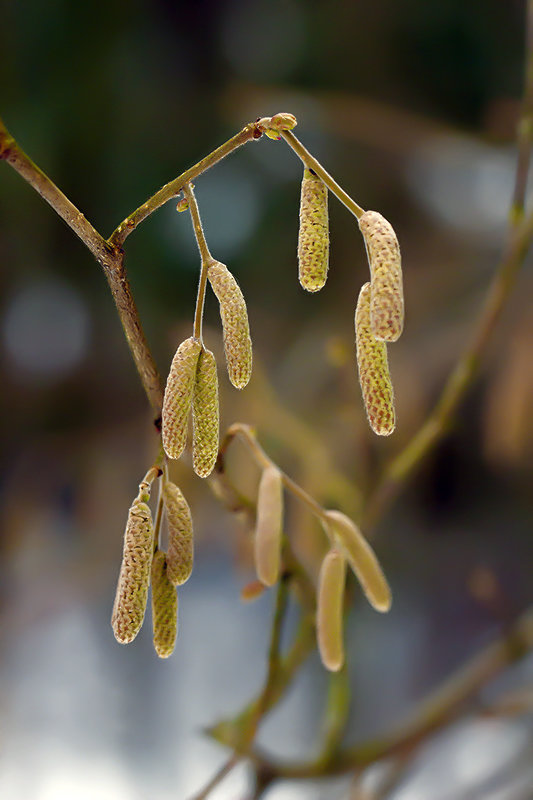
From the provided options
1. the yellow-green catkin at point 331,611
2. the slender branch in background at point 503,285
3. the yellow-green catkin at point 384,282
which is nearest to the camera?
the yellow-green catkin at point 384,282

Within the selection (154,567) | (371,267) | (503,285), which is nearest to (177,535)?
(154,567)

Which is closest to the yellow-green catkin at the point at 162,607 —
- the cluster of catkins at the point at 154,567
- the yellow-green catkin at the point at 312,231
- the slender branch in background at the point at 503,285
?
the cluster of catkins at the point at 154,567

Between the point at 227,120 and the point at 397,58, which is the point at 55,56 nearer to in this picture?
the point at 227,120

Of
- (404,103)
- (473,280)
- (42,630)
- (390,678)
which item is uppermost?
(404,103)

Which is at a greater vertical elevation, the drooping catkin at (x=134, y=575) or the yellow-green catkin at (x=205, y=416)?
the yellow-green catkin at (x=205, y=416)

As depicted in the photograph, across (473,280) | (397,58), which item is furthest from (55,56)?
(473,280)

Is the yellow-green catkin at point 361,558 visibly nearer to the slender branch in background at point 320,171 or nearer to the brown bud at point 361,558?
the brown bud at point 361,558
